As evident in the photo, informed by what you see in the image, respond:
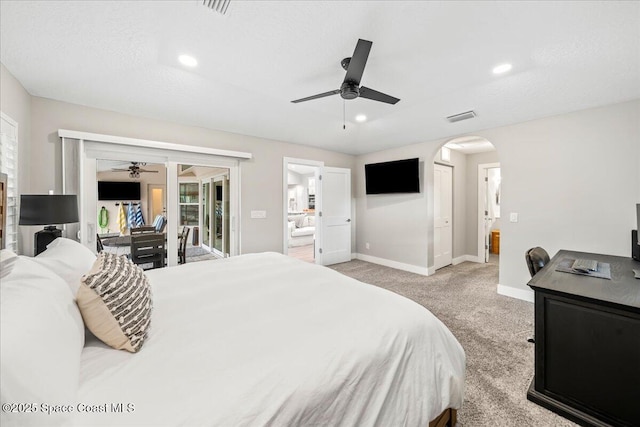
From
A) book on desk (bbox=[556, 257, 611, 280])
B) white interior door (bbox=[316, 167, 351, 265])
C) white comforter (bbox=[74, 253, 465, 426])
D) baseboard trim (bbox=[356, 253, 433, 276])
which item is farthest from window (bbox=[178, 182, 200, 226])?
book on desk (bbox=[556, 257, 611, 280])

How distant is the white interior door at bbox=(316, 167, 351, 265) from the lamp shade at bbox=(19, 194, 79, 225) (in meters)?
3.89

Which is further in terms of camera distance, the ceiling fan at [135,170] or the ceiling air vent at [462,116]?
the ceiling fan at [135,170]

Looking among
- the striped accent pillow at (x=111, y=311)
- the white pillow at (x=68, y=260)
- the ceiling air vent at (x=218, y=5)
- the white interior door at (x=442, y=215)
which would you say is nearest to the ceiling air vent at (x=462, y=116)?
the white interior door at (x=442, y=215)

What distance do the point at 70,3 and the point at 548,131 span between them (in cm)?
487

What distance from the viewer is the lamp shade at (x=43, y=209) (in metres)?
2.09

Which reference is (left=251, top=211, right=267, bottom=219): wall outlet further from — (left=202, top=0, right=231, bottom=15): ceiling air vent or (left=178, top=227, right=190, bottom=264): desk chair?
(left=202, top=0, right=231, bottom=15): ceiling air vent

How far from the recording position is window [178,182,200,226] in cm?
421

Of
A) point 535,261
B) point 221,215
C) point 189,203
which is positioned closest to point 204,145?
point 189,203

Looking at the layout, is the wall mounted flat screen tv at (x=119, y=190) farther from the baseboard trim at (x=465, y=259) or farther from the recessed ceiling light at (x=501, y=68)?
the baseboard trim at (x=465, y=259)

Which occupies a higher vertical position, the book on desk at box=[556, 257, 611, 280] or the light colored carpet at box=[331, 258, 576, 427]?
the book on desk at box=[556, 257, 611, 280]

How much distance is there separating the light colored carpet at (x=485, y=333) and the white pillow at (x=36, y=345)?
77.8 inches

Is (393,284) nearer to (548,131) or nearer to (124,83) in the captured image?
(548,131)

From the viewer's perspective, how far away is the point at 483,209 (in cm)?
566

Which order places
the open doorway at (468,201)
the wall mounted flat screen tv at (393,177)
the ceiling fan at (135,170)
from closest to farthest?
the ceiling fan at (135,170), the wall mounted flat screen tv at (393,177), the open doorway at (468,201)
